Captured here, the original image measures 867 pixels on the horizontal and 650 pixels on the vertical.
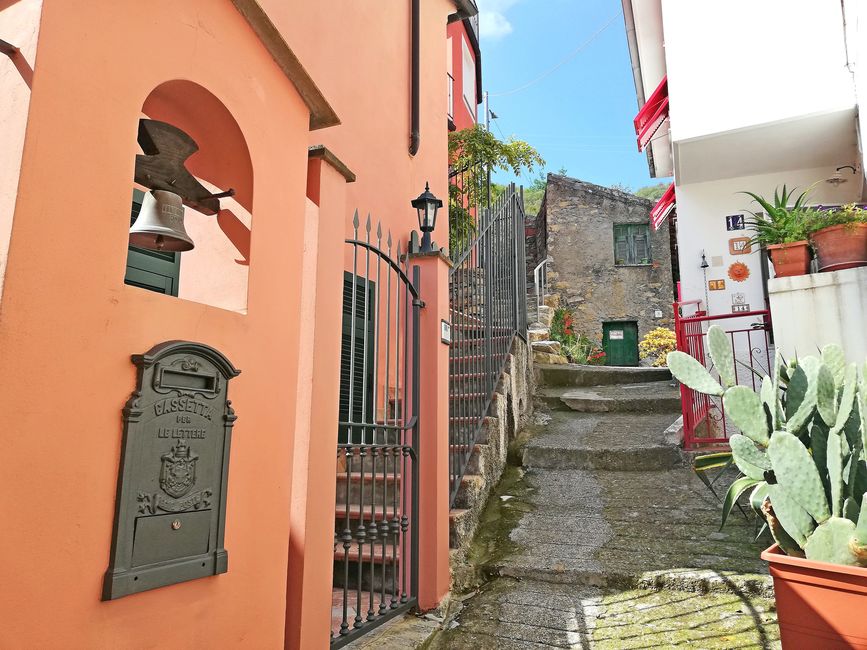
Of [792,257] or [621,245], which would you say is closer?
[792,257]

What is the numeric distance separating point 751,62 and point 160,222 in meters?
6.72

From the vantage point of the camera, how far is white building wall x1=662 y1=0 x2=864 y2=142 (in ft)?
19.6

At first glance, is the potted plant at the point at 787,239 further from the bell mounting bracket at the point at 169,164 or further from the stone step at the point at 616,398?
the bell mounting bracket at the point at 169,164

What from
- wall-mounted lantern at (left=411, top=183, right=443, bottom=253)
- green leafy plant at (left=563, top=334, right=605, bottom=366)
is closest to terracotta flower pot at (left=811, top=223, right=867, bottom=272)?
wall-mounted lantern at (left=411, top=183, right=443, bottom=253)

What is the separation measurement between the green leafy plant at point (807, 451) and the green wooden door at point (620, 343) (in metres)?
13.2

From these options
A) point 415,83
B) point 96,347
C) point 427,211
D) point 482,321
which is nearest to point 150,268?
point 96,347

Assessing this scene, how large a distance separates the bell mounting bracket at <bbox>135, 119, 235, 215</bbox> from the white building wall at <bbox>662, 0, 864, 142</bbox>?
233 inches

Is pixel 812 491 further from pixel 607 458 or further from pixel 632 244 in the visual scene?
pixel 632 244

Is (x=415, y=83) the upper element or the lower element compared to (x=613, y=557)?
upper

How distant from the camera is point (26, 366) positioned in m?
1.43

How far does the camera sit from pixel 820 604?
2238mm

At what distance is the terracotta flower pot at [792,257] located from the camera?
4.37 m

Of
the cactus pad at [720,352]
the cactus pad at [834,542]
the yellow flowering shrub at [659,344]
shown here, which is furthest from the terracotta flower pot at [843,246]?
the yellow flowering shrub at [659,344]

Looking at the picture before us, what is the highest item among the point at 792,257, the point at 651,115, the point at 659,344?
the point at 651,115
